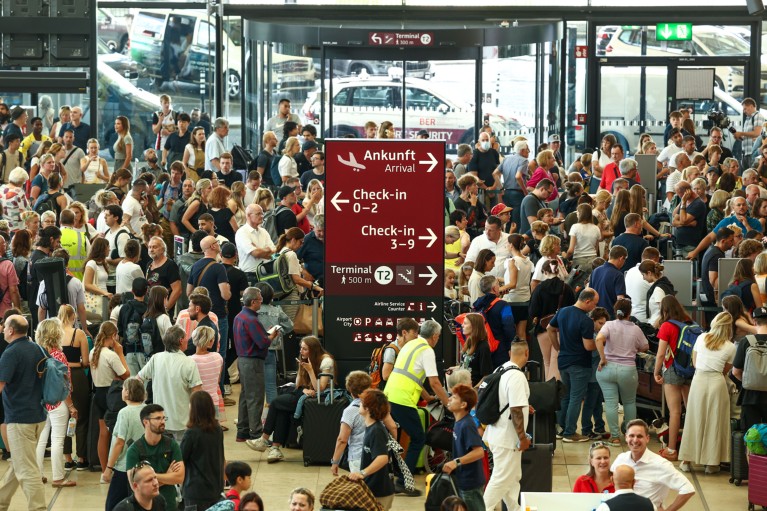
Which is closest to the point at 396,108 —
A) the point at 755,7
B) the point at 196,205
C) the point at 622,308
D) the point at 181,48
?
the point at 181,48

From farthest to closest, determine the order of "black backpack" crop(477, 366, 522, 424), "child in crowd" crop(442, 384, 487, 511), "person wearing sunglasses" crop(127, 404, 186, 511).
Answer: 1. "black backpack" crop(477, 366, 522, 424)
2. "child in crowd" crop(442, 384, 487, 511)
3. "person wearing sunglasses" crop(127, 404, 186, 511)

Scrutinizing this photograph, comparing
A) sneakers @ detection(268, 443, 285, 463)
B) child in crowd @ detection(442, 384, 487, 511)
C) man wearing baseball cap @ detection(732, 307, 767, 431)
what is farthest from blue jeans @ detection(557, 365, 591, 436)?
child in crowd @ detection(442, 384, 487, 511)

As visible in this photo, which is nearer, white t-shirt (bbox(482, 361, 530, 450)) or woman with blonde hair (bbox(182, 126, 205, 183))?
white t-shirt (bbox(482, 361, 530, 450))

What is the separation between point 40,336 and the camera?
12.1m

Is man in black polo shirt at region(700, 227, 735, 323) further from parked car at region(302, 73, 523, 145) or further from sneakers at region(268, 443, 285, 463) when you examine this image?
parked car at region(302, 73, 523, 145)

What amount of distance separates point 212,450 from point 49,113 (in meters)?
16.5

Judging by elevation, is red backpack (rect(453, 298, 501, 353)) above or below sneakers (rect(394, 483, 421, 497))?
above

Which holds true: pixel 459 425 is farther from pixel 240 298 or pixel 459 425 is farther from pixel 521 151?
pixel 521 151

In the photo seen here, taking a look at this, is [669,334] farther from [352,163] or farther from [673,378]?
[352,163]

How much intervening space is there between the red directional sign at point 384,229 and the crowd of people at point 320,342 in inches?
20.2

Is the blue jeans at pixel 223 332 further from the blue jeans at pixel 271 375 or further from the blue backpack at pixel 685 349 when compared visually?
the blue backpack at pixel 685 349

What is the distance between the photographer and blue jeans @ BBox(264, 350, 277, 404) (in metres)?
13.7

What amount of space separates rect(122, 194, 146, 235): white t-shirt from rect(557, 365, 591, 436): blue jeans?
222 inches

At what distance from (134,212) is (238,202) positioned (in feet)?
Result: 4.30
